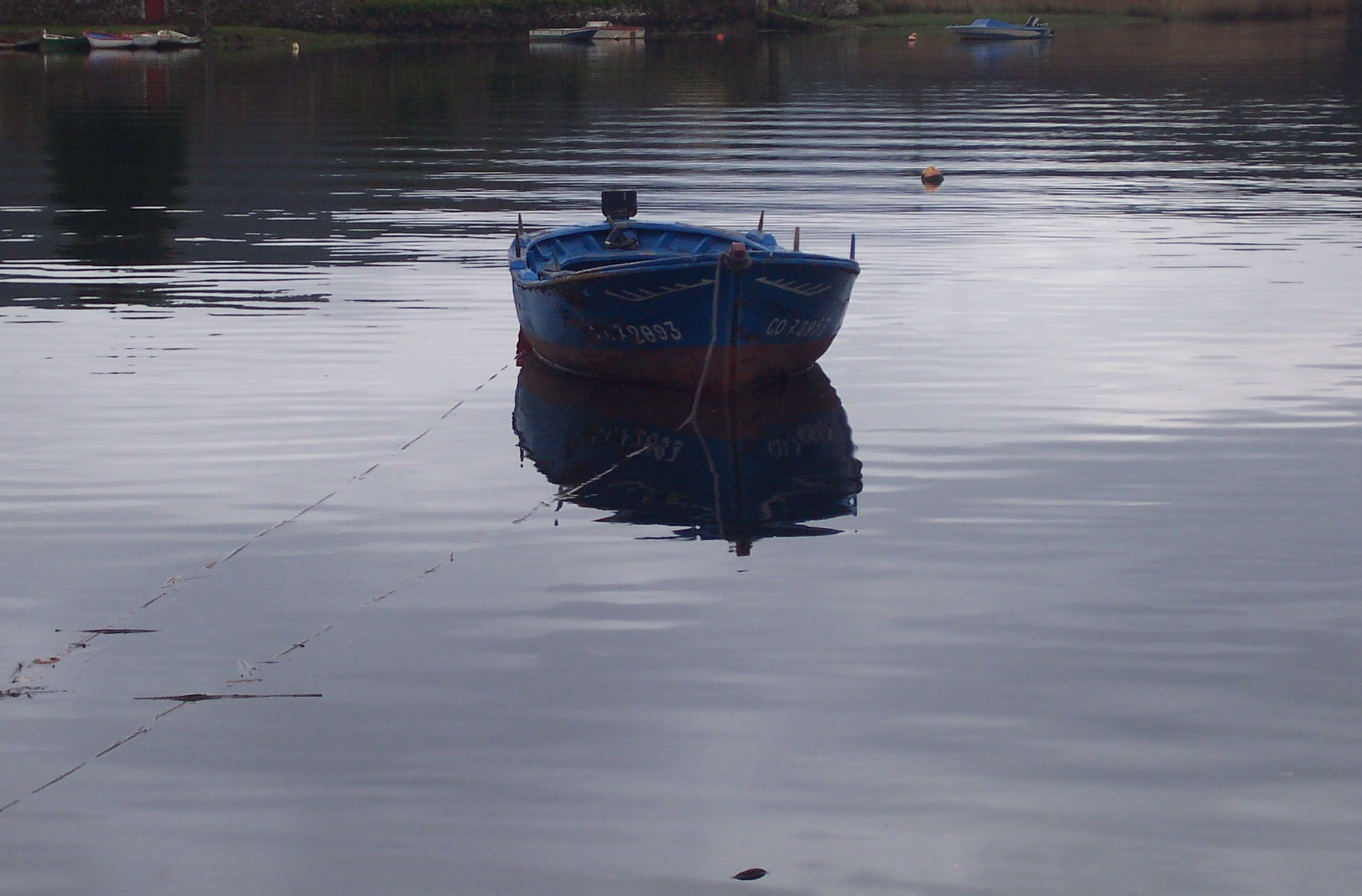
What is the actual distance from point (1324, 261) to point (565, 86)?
45192 mm

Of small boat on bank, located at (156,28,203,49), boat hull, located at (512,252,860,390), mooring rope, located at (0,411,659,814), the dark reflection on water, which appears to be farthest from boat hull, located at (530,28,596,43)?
mooring rope, located at (0,411,659,814)

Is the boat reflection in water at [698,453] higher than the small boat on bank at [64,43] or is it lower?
lower

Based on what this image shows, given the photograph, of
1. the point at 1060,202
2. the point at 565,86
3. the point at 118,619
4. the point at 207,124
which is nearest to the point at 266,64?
the point at 565,86

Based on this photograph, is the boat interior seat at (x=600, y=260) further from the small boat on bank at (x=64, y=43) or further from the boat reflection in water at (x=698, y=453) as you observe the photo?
the small boat on bank at (x=64, y=43)

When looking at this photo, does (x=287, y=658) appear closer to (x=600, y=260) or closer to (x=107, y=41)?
(x=600, y=260)

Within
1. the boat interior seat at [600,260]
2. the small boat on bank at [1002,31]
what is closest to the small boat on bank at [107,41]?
the small boat on bank at [1002,31]

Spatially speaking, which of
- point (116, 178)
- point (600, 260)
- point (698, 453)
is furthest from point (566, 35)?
point (698, 453)

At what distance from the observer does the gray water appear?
255 inches

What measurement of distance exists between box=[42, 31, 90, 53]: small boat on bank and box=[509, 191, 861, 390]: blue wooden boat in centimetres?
7637

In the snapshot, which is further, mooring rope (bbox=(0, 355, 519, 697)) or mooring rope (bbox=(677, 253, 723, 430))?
mooring rope (bbox=(677, 253, 723, 430))

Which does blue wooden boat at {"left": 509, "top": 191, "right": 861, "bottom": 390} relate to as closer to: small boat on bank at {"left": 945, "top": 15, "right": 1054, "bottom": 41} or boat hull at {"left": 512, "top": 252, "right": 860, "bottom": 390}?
boat hull at {"left": 512, "top": 252, "right": 860, "bottom": 390}

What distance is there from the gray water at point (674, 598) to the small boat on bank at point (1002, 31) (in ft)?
262

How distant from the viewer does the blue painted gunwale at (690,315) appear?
45.5 ft

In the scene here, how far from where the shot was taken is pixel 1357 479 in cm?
1172
